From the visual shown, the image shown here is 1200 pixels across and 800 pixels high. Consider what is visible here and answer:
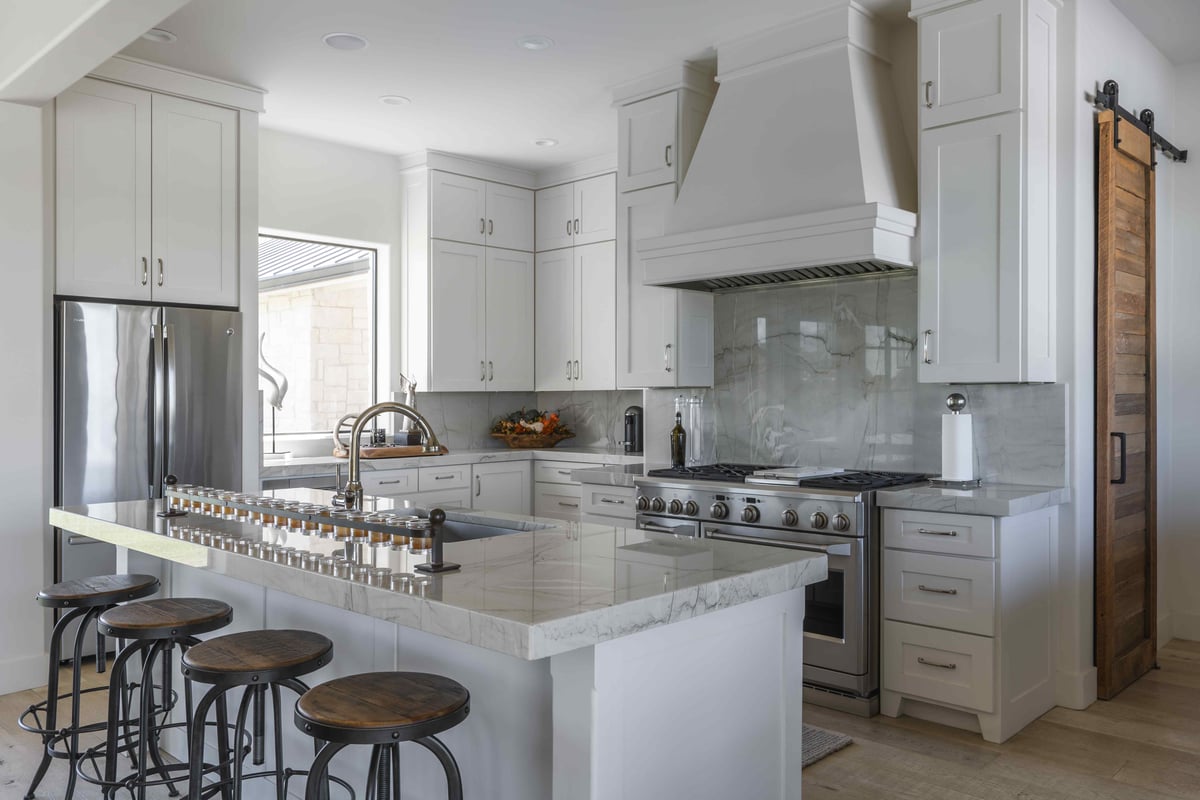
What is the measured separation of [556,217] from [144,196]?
2722 millimetres

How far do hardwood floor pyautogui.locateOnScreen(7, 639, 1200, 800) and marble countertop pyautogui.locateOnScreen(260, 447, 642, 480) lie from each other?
5.09ft

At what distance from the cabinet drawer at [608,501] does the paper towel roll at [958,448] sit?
57.7 inches

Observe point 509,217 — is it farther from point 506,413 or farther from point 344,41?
point 344,41

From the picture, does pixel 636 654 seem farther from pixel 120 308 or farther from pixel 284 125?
pixel 284 125

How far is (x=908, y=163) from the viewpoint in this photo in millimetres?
→ 4039

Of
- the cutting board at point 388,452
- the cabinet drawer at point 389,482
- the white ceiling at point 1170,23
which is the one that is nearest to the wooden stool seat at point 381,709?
the cabinet drawer at point 389,482

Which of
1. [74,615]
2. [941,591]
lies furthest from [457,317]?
[941,591]

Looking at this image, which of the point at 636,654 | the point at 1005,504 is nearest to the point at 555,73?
the point at 1005,504

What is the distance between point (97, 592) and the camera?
2818 millimetres

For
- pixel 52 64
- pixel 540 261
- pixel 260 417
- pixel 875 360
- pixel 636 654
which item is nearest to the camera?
pixel 636 654

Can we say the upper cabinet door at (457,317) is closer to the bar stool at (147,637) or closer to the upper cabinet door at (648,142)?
the upper cabinet door at (648,142)

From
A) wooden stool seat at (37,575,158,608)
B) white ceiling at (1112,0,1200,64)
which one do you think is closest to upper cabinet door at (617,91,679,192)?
white ceiling at (1112,0,1200,64)

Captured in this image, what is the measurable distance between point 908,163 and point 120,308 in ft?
12.1

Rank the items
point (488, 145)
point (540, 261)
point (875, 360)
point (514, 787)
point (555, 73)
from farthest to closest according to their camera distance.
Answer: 1. point (540, 261)
2. point (488, 145)
3. point (555, 73)
4. point (875, 360)
5. point (514, 787)
